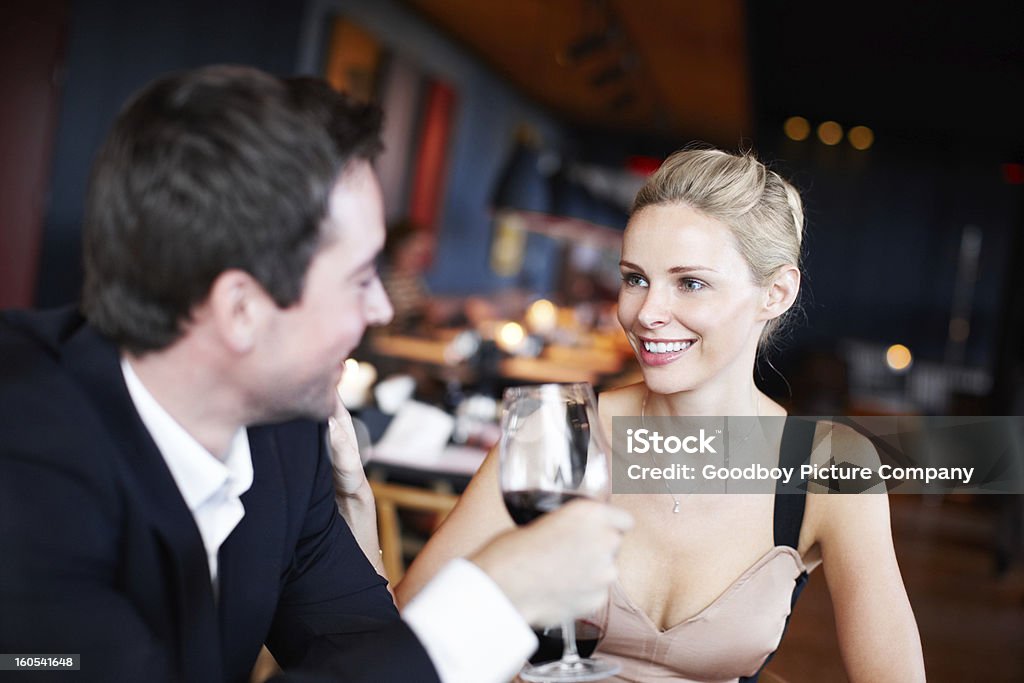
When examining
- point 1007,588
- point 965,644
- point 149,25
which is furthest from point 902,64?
point 965,644

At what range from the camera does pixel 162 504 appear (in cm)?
102

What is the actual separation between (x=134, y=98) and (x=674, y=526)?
1.12m

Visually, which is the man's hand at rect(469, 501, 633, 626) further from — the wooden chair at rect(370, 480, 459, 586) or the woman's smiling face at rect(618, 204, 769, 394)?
the wooden chair at rect(370, 480, 459, 586)

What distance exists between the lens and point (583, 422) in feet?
3.37

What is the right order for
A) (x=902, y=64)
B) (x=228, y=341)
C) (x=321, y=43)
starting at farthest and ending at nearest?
(x=902, y=64) < (x=321, y=43) < (x=228, y=341)

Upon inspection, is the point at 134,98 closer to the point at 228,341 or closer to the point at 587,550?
the point at 228,341

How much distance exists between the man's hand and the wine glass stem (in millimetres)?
54

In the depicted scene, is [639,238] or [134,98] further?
[639,238]

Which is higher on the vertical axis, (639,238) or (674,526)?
(639,238)

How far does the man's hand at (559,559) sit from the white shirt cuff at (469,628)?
13 mm

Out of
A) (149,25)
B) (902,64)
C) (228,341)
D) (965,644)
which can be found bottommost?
(965,644)

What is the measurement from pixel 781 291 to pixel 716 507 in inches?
15.8

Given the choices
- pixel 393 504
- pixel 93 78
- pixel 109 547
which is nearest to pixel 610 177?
pixel 93 78

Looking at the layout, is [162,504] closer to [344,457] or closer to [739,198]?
[344,457]
